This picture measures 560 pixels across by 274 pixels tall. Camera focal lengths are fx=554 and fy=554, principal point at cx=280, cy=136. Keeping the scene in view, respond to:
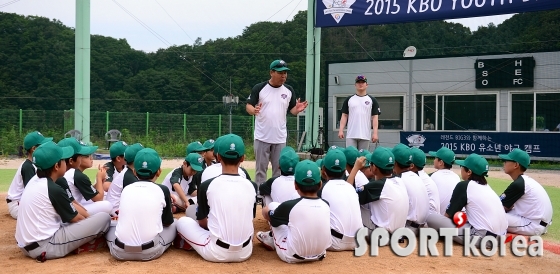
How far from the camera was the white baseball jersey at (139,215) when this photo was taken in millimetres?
4984

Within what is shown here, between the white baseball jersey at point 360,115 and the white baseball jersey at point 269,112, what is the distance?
1760 mm

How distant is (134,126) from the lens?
26438 mm

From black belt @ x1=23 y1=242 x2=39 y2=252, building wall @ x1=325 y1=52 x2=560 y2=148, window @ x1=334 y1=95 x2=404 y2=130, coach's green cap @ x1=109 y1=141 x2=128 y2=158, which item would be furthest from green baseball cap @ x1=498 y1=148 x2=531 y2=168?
window @ x1=334 y1=95 x2=404 y2=130

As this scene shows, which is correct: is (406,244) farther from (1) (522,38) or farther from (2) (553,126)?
Answer: (1) (522,38)

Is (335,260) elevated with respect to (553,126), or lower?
lower

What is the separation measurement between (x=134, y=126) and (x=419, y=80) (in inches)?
533

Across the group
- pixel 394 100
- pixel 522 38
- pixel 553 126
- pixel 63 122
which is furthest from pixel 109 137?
pixel 522 38

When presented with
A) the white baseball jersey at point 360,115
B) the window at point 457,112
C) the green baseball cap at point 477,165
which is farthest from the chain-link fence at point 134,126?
the green baseball cap at point 477,165

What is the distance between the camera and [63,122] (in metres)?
25.8

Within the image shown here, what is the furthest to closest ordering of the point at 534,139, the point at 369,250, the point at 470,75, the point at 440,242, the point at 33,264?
the point at 470,75 → the point at 534,139 → the point at 440,242 → the point at 369,250 → the point at 33,264

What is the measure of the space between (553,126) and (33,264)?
17.9 metres

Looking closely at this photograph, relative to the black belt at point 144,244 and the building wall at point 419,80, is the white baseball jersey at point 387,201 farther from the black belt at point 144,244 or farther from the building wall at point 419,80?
the building wall at point 419,80

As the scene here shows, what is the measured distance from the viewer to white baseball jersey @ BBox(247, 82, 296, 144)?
7.79m

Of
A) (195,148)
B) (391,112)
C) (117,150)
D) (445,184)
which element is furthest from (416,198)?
(391,112)
